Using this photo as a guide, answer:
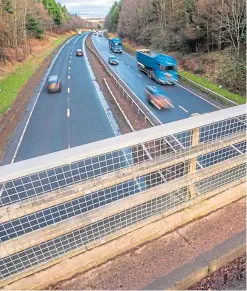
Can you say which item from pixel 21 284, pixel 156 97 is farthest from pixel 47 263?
pixel 156 97

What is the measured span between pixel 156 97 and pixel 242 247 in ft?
61.4

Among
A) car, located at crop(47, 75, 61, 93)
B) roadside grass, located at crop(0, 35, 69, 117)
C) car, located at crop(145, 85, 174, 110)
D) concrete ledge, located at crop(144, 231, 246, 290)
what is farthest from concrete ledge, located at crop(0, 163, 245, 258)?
car, located at crop(47, 75, 61, 93)

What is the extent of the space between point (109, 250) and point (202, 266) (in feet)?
3.24

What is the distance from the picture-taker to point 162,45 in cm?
4503

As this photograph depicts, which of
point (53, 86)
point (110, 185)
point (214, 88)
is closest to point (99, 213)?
point (110, 185)

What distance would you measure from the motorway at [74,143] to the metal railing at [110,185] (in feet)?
0.06

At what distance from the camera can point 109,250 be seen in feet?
10.0

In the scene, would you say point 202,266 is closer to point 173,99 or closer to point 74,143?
point 74,143

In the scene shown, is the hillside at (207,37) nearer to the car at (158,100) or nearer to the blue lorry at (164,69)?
the blue lorry at (164,69)

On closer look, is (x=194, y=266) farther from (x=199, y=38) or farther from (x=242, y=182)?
(x=199, y=38)

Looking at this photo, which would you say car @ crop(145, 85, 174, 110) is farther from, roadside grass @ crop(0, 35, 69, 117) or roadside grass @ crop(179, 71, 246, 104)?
roadside grass @ crop(0, 35, 69, 117)

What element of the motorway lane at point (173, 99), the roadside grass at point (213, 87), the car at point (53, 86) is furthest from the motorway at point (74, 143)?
the roadside grass at point (213, 87)

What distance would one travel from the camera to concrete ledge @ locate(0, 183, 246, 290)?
275 centimetres

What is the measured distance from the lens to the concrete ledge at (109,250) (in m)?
2.75
